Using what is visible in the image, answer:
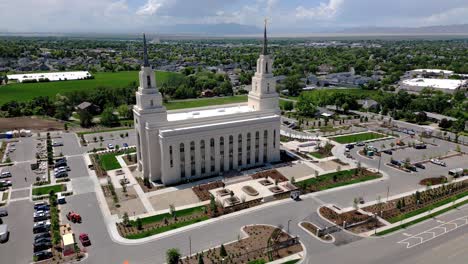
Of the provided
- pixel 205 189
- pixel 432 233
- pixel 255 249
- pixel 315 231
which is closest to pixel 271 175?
pixel 205 189

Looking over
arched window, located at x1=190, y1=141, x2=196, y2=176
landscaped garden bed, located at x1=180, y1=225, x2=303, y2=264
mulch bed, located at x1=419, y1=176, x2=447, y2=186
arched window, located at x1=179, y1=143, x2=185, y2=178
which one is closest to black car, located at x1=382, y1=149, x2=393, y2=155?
mulch bed, located at x1=419, y1=176, x2=447, y2=186

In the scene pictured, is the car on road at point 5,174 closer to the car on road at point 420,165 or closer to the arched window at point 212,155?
the arched window at point 212,155

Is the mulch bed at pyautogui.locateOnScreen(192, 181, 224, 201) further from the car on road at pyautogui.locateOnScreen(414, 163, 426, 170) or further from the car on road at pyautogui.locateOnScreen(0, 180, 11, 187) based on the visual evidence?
the car on road at pyautogui.locateOnScreen(414, 163, 426, 170)

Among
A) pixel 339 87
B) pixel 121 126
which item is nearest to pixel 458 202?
pixel 121 126

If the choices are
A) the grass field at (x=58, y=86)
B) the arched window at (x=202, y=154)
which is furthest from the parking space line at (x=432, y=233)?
the grass field at (x=58, y=86)

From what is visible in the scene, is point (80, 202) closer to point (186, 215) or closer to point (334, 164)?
point (186, 215)

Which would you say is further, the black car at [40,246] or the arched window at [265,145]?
the arched window at [265,145]
